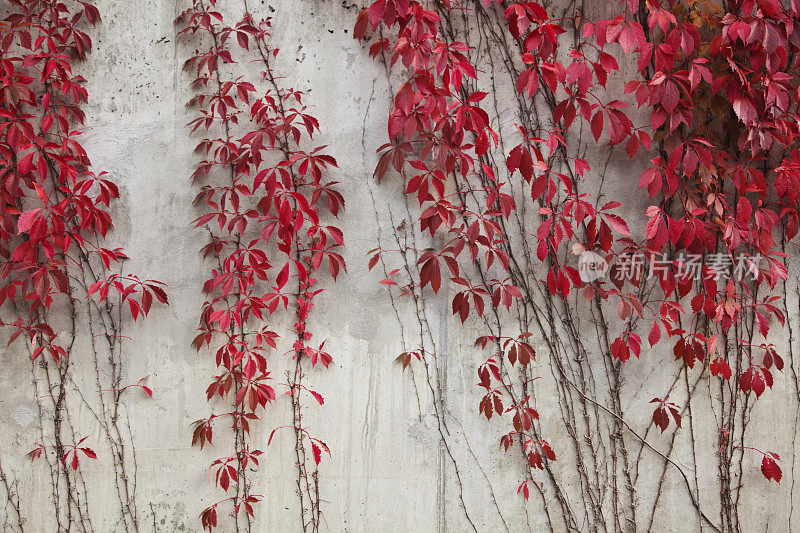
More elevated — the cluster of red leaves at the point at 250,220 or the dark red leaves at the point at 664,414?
the cluster of red leaves at the point at 250,220

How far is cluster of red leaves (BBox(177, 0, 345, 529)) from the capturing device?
191 centimetres

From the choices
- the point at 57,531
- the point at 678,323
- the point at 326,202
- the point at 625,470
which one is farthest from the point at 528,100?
the point at 57,531

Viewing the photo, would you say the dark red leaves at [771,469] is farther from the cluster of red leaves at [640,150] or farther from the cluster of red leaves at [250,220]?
the cluster of red leaves at [250,220]

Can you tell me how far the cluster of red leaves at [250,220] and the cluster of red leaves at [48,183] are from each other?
314 mm

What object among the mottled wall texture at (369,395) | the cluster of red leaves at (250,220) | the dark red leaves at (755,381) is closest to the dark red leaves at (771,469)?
the mottled wall texture at (369,395)

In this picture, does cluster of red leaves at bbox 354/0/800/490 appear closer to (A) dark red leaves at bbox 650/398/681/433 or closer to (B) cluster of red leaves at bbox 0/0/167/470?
(A) dark red leaves at bbox 650/398/681/433

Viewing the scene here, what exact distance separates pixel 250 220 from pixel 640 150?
1500 mm

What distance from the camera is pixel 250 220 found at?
201 cm

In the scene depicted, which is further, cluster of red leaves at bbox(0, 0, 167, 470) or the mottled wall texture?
the mottled wall texture

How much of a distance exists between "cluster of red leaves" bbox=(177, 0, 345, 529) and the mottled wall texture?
0.21 feet

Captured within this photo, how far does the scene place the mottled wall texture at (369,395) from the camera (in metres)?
1.98

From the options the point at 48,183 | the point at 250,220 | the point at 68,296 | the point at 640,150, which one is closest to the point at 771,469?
the point at 640,150

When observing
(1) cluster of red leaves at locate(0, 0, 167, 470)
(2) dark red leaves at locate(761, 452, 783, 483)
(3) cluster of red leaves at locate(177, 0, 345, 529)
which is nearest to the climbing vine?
(1) cluster of red leaves at locate(0, 0, 167, 470)

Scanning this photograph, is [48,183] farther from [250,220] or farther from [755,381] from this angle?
[755,381]
